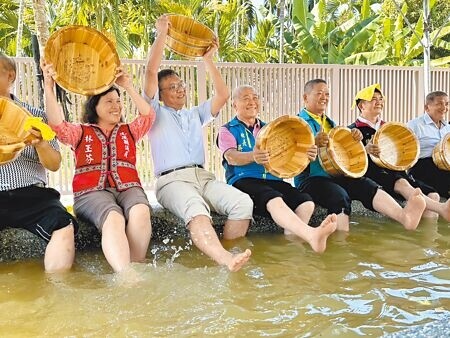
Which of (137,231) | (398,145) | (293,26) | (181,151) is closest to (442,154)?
(398,145)

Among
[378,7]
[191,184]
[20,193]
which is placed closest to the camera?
[20,193]

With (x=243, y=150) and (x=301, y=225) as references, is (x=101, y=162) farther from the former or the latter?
(x=301, y=225)

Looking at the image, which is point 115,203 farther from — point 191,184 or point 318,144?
point 318,144

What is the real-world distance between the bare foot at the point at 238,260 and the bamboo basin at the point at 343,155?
1.73 m

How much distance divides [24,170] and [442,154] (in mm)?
3889

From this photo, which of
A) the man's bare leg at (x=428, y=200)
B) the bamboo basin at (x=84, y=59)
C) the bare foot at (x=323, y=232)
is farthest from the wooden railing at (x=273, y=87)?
the bare foot at (x=323, y=232)

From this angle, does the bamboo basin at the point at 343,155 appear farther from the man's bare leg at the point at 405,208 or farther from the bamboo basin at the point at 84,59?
the bamboo basin at the point at 84,59

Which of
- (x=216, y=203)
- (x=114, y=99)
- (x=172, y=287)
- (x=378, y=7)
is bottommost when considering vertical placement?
(x=172, y=287)

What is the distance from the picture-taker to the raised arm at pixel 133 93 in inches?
149

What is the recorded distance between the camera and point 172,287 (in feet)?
9.75

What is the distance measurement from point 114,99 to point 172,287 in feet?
4.98

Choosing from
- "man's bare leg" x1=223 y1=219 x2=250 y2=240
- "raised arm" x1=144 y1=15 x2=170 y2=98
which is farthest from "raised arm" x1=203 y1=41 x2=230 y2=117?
"man's bare leg" x1=223 y1=219 x2=250 y2=240

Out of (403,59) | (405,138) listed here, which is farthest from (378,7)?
(405,138)

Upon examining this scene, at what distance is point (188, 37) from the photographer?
171 inches
